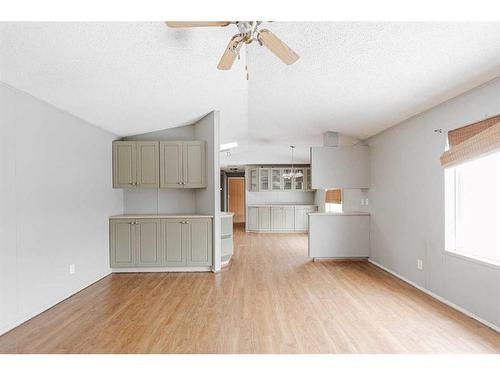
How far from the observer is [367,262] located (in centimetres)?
583

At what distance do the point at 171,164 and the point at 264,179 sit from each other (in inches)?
225

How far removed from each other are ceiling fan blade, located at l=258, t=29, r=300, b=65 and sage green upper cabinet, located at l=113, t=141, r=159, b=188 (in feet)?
11.7

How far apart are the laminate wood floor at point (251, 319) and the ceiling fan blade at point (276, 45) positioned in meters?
2.11

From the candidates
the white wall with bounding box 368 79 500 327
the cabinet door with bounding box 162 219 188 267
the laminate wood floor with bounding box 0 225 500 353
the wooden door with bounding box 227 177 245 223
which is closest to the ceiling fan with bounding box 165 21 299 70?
the white wall with bounding box 368 79 500 327

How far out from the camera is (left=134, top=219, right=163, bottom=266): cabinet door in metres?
5.07

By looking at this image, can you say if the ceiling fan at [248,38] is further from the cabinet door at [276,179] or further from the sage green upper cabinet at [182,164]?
the cabinet door at [276,179]

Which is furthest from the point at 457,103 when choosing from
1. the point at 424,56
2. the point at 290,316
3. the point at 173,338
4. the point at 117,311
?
the point at 117,311

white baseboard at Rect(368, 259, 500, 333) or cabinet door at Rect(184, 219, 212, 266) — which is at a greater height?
cabinet door at Rect(184, 219, 212, 266)

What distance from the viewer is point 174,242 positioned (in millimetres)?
5062

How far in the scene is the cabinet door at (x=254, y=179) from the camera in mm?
10734

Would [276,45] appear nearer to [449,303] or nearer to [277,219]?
[449,303]

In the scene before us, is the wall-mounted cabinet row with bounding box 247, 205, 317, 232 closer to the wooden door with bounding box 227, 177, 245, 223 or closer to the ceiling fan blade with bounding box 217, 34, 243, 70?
the wooden door with bounding box 227, 177, 245, 223

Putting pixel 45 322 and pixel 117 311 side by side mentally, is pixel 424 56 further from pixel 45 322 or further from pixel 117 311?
pixel 45 322

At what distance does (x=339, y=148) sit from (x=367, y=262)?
212 cm
